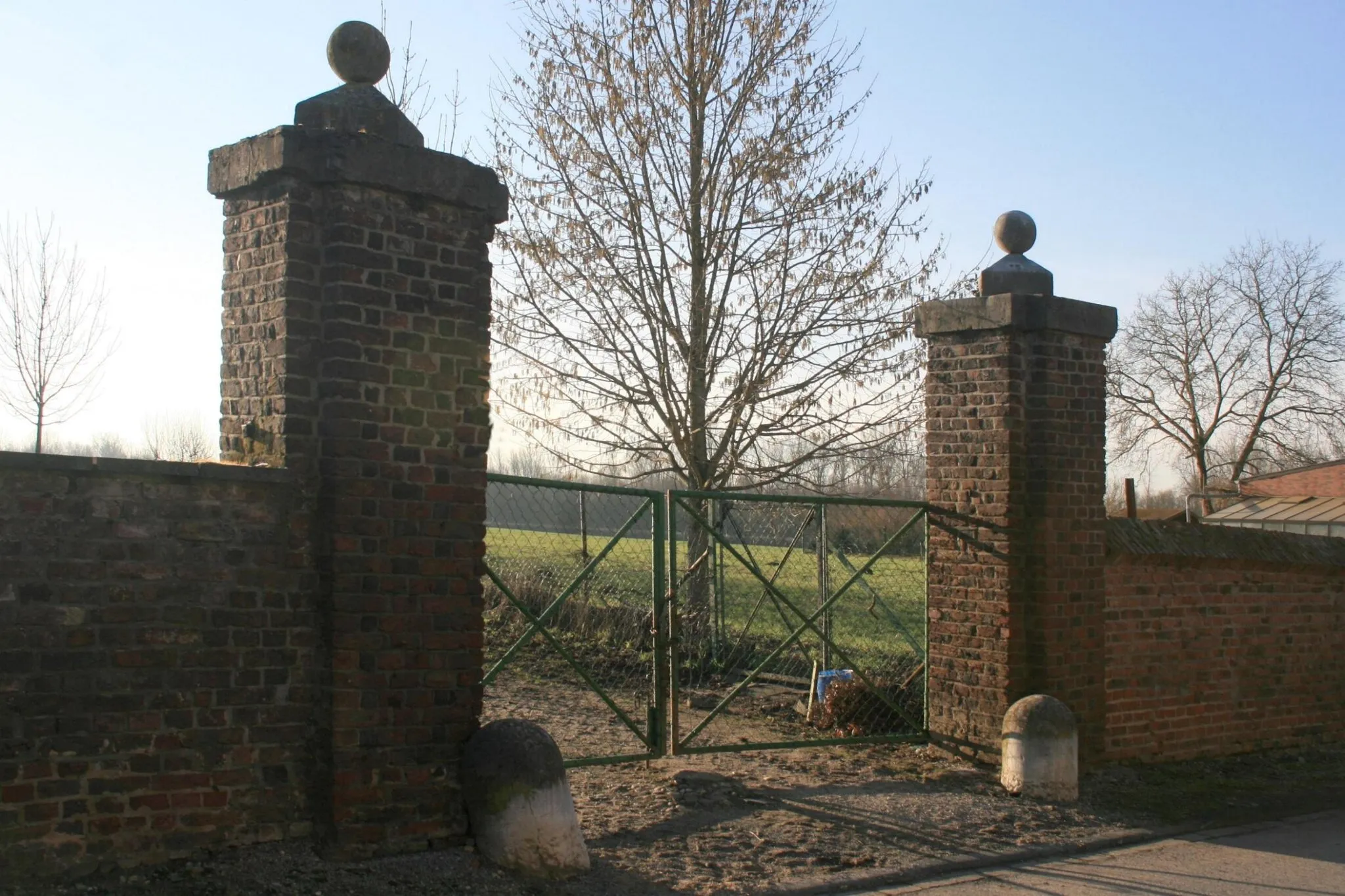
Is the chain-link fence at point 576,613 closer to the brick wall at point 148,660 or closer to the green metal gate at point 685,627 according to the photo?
the green metal gate at point 685,627

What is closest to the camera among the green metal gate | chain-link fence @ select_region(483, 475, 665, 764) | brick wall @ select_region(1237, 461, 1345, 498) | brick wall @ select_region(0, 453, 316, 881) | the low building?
brick wall @ select_region(0, 453, 316, 881)

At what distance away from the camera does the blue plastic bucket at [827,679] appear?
8.98 meters

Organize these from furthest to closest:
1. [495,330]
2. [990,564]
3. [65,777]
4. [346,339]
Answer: [495,330], [990,564], [346,339], [65,777]

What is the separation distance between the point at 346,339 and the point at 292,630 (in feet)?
3.96

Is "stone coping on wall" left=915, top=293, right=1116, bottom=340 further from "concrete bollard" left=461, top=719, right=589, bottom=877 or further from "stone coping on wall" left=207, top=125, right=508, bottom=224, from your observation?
"concrete bollard" left=461, top=719, right=589, bottom=877

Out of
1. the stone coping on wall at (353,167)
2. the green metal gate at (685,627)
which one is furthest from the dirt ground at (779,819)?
the stone coping on wall at (353,167)

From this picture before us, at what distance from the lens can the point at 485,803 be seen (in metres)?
5.26

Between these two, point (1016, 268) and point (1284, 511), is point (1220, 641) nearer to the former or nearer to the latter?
point (1016, 268)

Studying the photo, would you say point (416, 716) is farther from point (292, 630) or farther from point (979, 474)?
point (979, 474)

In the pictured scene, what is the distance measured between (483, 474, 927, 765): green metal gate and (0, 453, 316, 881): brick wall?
1.31 metres

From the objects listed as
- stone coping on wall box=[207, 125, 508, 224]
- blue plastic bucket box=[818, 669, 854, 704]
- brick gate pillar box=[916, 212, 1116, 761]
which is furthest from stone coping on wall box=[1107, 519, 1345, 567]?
stone coping on wall box=[207, 125, 508, 224]

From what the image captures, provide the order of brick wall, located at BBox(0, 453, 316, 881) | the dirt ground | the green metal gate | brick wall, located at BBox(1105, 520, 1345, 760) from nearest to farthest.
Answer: brick wall, located at BBox(0, 453, 316, 881)
the dirt ground
the green metal gate
brick wall, located at BBox(1105, 520, 1345, 760)

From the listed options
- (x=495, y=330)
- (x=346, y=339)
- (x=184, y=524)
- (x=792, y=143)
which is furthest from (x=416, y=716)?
(x=792, y=143)

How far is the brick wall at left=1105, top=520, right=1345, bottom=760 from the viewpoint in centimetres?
838
